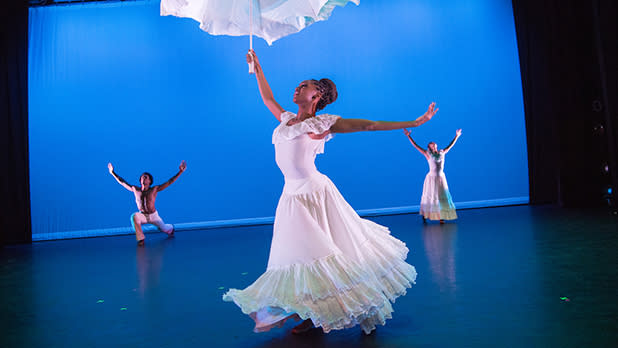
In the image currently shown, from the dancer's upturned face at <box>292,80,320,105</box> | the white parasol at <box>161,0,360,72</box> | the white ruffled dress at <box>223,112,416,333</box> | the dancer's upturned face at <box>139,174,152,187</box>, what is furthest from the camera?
the dancer's upturned face at <box>139,174,152,187</box>

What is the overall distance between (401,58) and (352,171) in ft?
7.27

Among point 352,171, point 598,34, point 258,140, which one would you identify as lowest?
point 352,171

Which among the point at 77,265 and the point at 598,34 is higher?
the point at 598,34

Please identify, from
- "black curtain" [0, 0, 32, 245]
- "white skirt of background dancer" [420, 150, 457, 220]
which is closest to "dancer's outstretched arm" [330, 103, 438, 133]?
"white skirt of background dancer" [420, 150, 457, 220]

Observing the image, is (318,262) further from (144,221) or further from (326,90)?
(144,221)

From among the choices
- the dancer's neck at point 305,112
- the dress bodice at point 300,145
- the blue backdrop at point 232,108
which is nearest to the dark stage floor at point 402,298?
the dress bodice at point 300,145

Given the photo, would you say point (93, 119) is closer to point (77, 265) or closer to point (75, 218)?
point (75, 218)

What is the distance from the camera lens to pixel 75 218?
927 centimetres

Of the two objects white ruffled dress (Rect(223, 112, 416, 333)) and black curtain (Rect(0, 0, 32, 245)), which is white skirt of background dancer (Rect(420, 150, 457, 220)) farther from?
black curtain (Rect(0, 0, 32, 245))

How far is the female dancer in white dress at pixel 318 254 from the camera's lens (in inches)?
92.4

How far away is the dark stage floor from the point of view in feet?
8.04

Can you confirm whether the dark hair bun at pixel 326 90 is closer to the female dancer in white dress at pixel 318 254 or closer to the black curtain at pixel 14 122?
the female dancer in white dress at pixel 318 254

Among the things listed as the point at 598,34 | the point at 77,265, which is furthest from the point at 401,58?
the point at 77,265

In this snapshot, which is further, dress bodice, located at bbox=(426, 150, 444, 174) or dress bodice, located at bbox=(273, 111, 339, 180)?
dress bodice, located at bbox=(426, 150, 444, 174)
